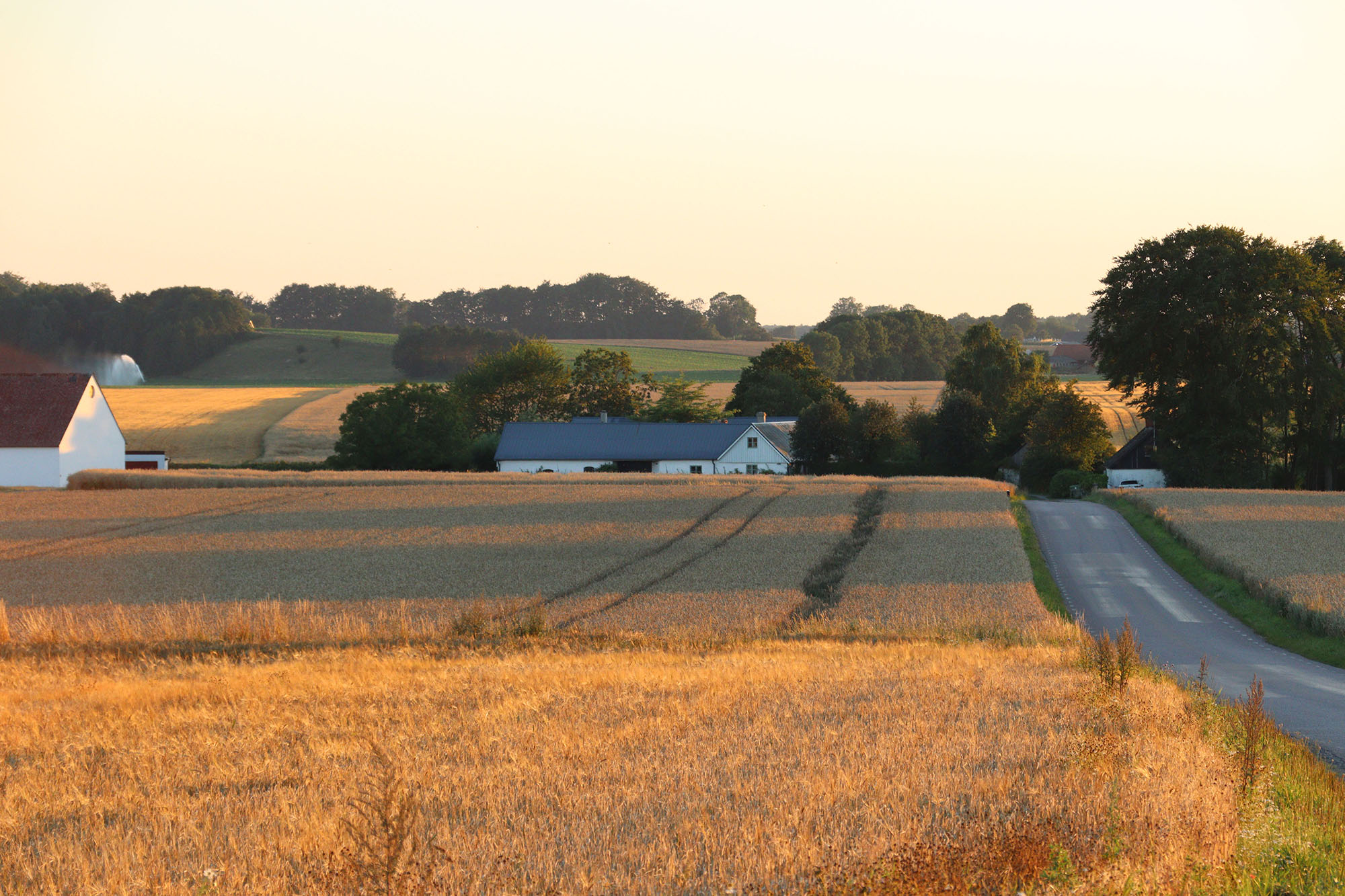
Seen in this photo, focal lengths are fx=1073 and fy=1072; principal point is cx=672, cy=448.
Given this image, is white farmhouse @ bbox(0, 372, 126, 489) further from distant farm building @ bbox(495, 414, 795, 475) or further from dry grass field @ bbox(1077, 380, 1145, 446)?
dry grass field @ bbox(1077, 380, 1145, 446)

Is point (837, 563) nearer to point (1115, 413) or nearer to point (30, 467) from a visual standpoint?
point (30, 467)

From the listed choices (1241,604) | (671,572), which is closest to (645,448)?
(671,572)

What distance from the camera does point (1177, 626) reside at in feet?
88.9

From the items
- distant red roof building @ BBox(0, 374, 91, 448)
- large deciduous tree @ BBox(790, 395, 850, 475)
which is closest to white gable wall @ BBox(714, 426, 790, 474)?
large deciduous tree @ BBox(790, 395, 850, 475)

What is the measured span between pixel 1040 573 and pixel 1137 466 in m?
46.1

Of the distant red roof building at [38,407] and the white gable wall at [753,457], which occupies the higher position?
the distant red roof building at [38,407]

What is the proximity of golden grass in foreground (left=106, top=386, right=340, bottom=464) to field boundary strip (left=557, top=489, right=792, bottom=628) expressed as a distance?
52005 mm

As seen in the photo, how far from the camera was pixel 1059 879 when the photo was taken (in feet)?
20.8

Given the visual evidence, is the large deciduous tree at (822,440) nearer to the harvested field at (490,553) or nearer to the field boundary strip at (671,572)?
the harvested field at (490,553)

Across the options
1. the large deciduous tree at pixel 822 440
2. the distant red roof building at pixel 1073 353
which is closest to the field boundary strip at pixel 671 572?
the large deciduous tree at pixel 822 440

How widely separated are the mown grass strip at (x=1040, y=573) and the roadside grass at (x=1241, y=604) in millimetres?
4255

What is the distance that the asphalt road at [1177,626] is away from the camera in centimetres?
1727

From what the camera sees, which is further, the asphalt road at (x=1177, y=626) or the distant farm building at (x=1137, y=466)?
the distant farm building at (x=1137, y=466)

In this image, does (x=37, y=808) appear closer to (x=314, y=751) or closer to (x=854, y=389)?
(x=314, y=751)
